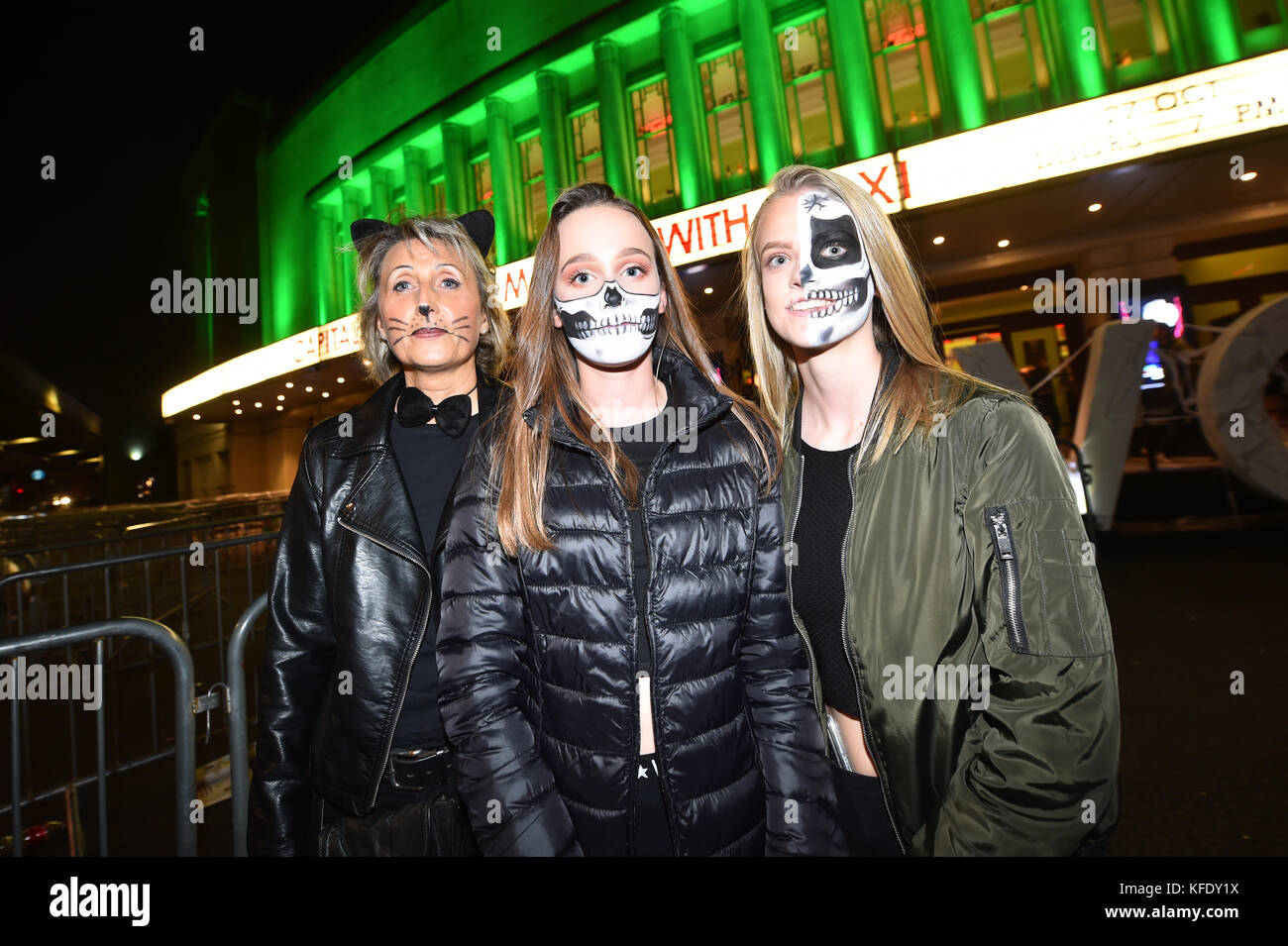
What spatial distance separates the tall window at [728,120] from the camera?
1424 cm

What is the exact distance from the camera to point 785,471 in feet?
6.20

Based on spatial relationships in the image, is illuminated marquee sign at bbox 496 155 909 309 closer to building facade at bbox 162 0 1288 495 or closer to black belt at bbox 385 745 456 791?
building facade at bbox 162 0 1288 495

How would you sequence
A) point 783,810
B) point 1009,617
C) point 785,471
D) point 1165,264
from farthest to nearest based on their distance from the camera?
point 1165,264 < point 785,471 < point 783,810 < point 1009,617

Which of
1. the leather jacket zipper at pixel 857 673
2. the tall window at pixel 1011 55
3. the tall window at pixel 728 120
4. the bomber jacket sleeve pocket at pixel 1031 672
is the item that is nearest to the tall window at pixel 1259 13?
the tall window at pixel 1011 55

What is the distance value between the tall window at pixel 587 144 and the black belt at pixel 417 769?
16.4 meters

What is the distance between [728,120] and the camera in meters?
14.6

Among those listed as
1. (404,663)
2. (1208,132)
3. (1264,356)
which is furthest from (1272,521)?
(404,663)

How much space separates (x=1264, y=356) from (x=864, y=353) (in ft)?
27.4

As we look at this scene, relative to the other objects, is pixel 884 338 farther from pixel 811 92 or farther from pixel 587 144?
pixel 587 144

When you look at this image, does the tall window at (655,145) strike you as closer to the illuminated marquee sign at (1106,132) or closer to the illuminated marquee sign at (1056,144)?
the illuminated marquee sign at (1056,144)

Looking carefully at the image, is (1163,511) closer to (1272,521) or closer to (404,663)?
(1272,521)

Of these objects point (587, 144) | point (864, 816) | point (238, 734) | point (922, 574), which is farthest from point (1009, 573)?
point (587, 144)

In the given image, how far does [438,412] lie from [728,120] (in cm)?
1527
